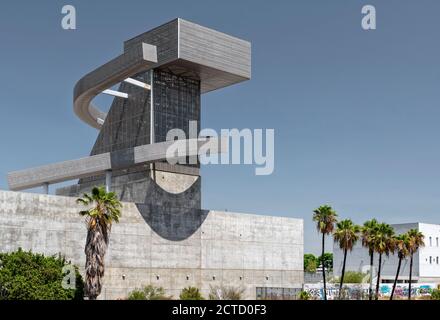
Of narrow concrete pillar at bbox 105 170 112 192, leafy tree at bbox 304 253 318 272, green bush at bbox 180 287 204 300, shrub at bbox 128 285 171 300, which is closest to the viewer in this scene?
shrub at bbox 128 285 171 300

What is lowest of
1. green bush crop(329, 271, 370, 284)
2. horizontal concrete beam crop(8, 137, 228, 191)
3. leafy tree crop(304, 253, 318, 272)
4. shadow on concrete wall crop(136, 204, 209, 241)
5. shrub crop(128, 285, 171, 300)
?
leafy tree crop(304, 253, 318, 272)

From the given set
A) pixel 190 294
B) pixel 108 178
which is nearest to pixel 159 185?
pixel 108 178

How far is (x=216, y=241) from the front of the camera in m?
64.0

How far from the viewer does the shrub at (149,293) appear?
5131 centimetres

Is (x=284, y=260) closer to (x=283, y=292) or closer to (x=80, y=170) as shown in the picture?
(x=283, y=292)

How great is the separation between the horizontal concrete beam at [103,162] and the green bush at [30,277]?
1307 centimetres

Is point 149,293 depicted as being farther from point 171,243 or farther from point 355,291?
point 355,291

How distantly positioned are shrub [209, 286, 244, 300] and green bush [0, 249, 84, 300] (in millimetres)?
17757

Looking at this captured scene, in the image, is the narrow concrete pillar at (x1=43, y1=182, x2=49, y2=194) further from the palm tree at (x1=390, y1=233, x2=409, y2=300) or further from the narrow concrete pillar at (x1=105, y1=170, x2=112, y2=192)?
the palm tree at (x1=390, y1=233, x2=409, y2=300)

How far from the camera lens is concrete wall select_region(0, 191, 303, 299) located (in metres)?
49.8

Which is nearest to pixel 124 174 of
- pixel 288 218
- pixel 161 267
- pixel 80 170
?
pixel 80 170

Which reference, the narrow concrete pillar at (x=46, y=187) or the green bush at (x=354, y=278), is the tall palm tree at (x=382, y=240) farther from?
the narrow concrete pillar at (x=46, y=187)

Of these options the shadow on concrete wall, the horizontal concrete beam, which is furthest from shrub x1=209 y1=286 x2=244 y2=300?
the horizontal concrete beam

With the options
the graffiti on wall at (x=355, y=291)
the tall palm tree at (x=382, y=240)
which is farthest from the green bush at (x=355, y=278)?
the tall palm tree at (x=382, y=240)
